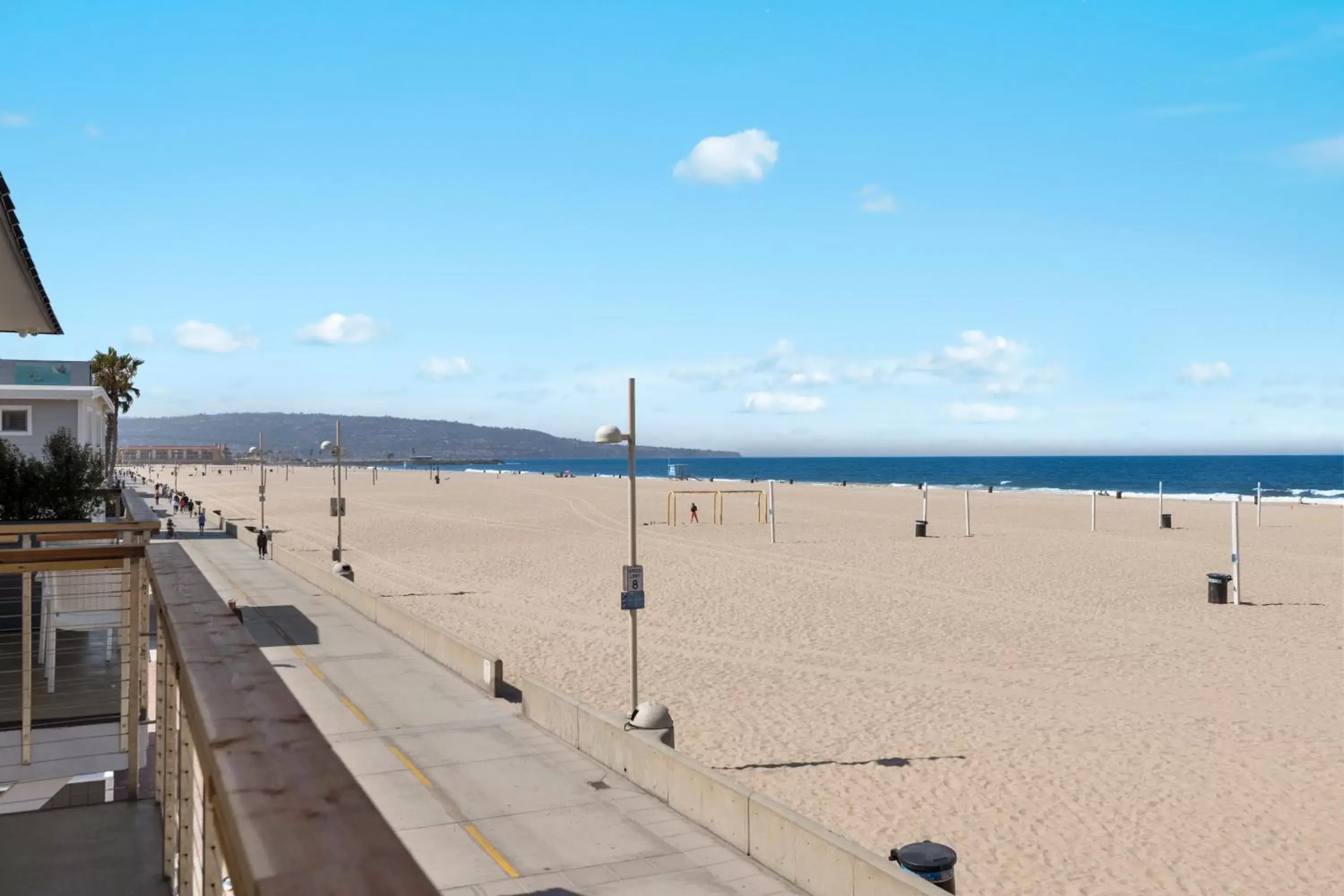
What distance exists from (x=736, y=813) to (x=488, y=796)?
301 centimetres

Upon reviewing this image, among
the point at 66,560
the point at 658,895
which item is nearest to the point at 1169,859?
the point at 658,895

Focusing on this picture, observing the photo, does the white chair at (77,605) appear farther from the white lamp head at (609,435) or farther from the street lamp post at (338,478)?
the street lamp post at (338,478)

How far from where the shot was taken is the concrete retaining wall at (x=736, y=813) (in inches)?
325

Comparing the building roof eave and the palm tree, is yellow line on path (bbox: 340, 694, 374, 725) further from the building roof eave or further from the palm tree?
the palm tree

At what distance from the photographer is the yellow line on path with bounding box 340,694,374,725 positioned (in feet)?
47.1

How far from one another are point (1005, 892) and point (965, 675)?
29.4ft

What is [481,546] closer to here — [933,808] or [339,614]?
[339,614]

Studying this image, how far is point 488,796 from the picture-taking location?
11.4 meters

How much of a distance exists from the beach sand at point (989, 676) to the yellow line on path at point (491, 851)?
3536mm

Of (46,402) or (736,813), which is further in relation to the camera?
(46,402)

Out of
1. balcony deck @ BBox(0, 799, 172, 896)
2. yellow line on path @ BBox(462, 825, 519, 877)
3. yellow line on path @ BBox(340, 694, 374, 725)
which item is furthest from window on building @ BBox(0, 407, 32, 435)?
balcony deck @ BBox(0, 799, 172, 896)

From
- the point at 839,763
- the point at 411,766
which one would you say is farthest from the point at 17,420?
the point at 839,763

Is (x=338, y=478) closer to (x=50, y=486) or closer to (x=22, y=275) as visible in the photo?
(x=50, y=486)

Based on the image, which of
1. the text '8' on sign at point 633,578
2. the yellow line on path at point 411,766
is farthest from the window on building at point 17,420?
the text '8' on sign at point 633,578
